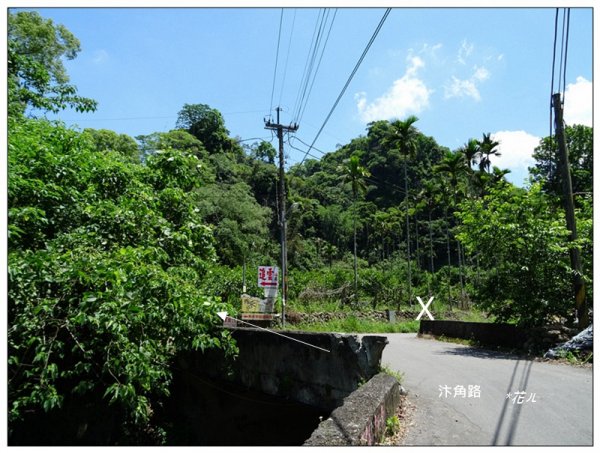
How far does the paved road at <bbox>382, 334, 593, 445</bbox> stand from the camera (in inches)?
223

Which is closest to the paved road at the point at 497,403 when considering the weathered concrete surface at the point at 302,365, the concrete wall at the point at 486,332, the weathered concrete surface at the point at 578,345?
the weathered concrete surface at the point at 578,345

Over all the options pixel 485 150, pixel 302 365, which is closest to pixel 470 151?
pixel 485 150

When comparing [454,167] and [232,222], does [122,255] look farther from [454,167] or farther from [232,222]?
[454,167]

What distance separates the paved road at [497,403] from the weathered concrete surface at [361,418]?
49cm

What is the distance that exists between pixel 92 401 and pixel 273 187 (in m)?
45.3

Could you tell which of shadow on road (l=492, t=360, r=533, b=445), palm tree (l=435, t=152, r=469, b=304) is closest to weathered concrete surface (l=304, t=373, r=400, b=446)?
shadow on road (l=492, t=360, r=533, b=445)

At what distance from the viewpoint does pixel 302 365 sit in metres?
9.30

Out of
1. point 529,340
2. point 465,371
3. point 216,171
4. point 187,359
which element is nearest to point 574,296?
point 529,340

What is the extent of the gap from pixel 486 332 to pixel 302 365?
7.64 metres

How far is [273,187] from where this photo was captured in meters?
52.6

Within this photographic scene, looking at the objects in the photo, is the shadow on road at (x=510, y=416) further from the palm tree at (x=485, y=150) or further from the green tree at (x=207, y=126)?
the green tree at (x=207, y=126)

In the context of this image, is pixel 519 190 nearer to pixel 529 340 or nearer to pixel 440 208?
pixel 529 340

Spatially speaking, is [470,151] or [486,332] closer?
[486,332]

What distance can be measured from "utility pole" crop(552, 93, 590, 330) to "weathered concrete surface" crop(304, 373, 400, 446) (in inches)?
276
